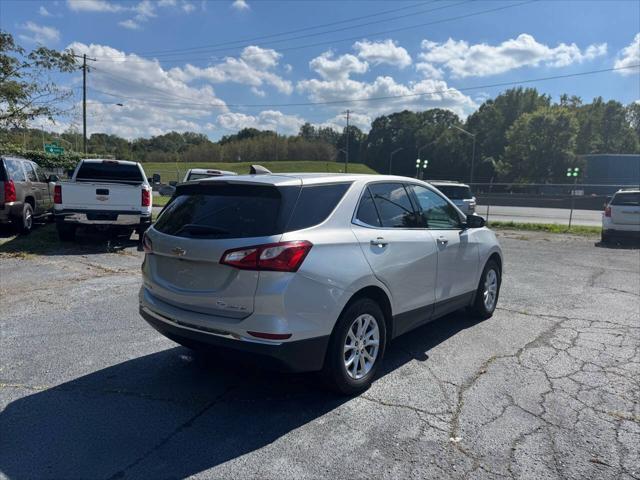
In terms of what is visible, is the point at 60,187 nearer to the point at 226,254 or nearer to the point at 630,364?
the point at 226,254

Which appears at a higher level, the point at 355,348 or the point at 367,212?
the point at 367,212

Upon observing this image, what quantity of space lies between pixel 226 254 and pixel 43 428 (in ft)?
5.50

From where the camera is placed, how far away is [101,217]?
10.1m

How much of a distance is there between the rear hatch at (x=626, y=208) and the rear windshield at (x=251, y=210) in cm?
1332

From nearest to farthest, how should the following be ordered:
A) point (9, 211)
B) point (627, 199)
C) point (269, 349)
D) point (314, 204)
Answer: point (269, 349) → point (314, 204) → point (9, 211) → point (627, 199)

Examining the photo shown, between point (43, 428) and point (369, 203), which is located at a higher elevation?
point (369, 203)

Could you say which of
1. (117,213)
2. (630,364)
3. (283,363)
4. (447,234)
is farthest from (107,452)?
(117,213)

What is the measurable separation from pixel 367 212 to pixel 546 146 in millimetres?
72447

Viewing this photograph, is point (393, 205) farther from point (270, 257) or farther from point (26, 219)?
point (26, 219)

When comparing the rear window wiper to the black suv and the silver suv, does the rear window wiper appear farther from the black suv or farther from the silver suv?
the black suv

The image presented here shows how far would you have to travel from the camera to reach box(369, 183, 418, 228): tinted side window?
4262 mm

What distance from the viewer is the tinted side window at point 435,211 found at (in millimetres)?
4879

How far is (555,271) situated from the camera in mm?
9680

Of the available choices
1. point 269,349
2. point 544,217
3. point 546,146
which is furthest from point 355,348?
point 546,146
